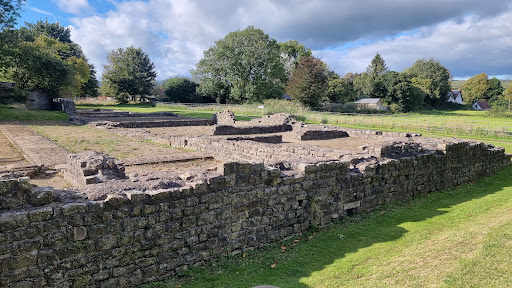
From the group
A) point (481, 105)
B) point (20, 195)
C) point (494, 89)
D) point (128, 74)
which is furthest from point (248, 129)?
point (494, 89)

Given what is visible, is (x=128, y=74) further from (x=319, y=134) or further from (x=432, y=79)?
(x=432, y=79)

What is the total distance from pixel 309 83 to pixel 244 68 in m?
16.2

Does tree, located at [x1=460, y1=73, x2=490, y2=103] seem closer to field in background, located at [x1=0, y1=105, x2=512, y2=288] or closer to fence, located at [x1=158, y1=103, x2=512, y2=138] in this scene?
fence, located at [x1=158, y1=103, x2=512, y2=138]

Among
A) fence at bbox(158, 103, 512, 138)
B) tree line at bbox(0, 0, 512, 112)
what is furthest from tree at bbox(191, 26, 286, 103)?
fence at bbox(158, 103, 512, 138)

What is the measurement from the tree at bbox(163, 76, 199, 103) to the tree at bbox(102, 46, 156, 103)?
26.5ft

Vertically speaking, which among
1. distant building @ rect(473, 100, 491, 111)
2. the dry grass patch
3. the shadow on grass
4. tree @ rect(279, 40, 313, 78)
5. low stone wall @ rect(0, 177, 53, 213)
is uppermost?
tree @ rect(279, 40, 313, 78)

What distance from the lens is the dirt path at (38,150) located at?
41.6 ft

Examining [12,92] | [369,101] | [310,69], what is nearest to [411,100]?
[369,101]

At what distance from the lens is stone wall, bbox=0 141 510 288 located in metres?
4.88

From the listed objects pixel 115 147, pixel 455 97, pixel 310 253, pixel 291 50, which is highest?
pixel 291 50

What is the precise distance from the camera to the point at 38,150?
14.9 metres

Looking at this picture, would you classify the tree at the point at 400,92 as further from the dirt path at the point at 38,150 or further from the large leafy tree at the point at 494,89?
the dirt path at the point at 38,150

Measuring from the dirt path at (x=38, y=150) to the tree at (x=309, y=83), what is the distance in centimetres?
4079

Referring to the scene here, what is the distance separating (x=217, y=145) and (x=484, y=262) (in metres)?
11.4
